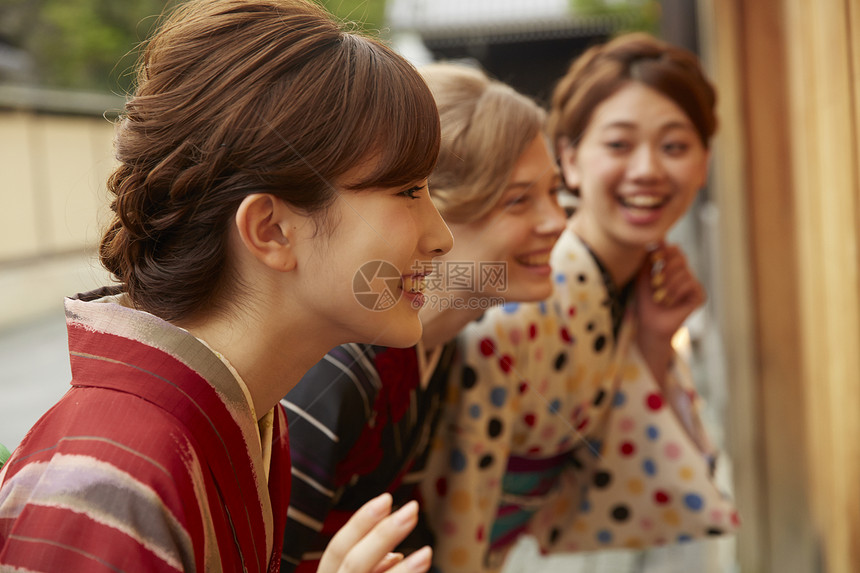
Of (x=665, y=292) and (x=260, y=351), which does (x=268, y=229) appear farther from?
(x=665, y=292)

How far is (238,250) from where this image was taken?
2.95 ft

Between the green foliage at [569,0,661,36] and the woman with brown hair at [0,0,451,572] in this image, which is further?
the green foliage at [569,0,661,36]

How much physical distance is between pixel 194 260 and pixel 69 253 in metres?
8.61

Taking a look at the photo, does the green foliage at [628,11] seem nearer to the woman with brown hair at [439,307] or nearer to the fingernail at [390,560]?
the woman with brown hair at [439,307]

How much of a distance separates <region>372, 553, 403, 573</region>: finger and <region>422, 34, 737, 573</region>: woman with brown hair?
658mm

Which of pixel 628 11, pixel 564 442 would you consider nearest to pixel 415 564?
pixel 564 442

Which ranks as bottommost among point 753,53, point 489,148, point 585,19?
point 489,148

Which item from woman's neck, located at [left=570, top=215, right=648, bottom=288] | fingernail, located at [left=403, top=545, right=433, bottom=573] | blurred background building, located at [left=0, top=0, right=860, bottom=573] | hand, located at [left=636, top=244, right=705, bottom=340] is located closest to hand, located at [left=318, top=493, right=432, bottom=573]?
fingernail, located at [left=403, top=545, right=433, bottom=573]

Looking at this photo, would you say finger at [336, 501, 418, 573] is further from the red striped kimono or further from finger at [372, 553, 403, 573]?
the red striped kimono

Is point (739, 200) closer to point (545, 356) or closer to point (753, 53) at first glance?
point (753, 53)

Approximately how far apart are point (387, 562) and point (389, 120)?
0.48 meters

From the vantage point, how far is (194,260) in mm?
880

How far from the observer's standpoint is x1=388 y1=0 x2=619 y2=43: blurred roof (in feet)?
29.7

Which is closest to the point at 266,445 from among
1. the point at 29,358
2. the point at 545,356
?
the point at 545,356
